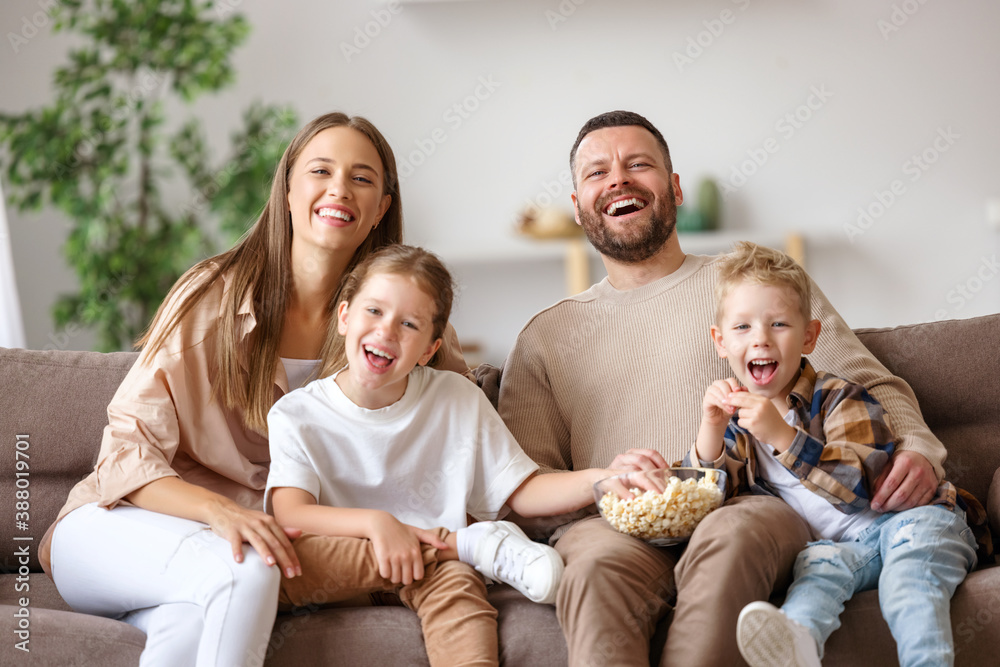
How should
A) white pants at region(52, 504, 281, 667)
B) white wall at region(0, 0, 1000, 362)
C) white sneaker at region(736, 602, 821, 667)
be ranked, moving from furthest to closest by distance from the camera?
white wall at region(0, 0, 1000, 362), white pants at region(52, 504, 281, 667), white sneaker at region(736, 602, 821, 667)

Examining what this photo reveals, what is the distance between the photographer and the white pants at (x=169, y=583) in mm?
1266

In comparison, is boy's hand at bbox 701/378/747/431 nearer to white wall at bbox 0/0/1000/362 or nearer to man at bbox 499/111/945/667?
man at bbox 499/111/945/667

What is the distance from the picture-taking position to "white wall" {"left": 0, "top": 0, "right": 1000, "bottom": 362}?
3.97 meters

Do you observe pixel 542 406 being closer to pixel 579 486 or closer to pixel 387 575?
pixel 579 486

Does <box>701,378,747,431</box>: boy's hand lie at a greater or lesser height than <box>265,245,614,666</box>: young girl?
greater

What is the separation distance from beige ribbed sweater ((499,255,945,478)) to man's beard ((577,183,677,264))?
0.24ft

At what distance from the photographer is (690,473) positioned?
1451 millimetres

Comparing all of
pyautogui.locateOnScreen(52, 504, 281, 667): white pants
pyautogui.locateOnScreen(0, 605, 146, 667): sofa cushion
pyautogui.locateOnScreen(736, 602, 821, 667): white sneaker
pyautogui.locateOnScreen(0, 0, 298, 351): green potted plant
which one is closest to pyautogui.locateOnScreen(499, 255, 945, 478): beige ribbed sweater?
pyautogui.locateOnScreen(736, 602, 821, 667): white sneaker

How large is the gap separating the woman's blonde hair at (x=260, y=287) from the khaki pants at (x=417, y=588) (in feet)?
1.12

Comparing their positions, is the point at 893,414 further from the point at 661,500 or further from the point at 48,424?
the point at 48,424

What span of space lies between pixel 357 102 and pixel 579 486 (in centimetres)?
294

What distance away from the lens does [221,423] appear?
5.33ft

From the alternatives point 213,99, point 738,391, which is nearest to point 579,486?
point 738,391

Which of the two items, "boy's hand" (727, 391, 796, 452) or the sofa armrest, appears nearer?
"boy's hand" (727, 391, 796, 452)
